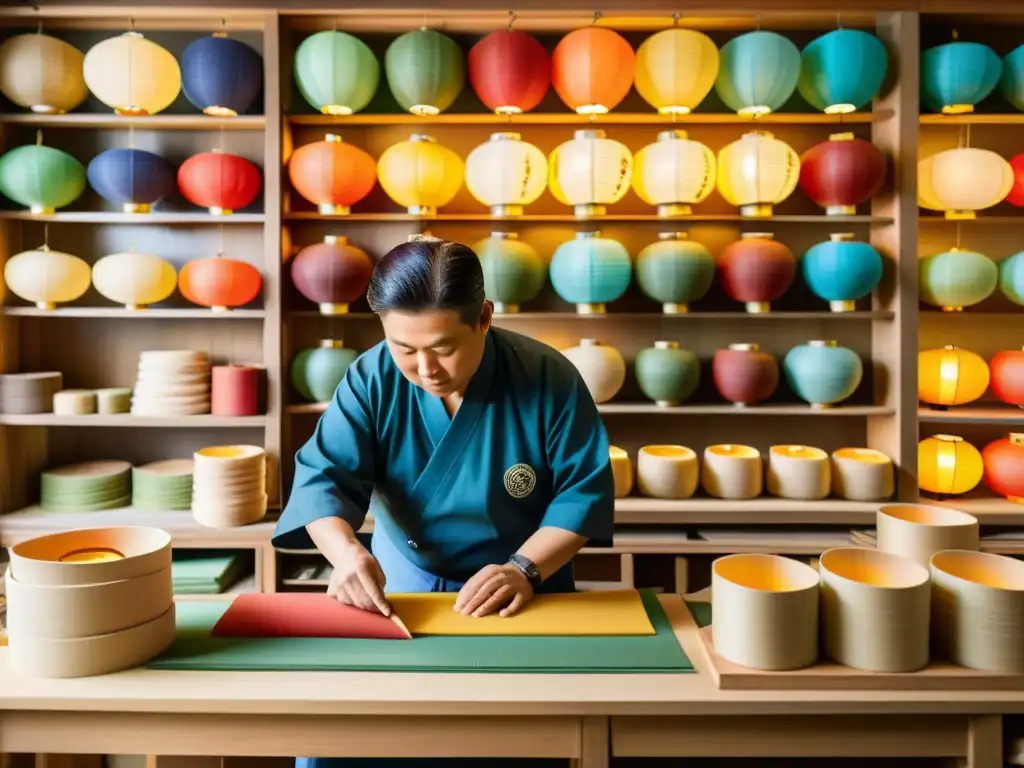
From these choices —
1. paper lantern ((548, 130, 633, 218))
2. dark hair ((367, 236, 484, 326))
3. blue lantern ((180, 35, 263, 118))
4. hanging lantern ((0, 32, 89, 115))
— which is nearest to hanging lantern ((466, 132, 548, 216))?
paper lantern ((548, 130, 633, 218))

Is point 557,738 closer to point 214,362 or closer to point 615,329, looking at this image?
point 615,329

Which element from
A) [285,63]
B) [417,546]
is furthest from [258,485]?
[285,63]

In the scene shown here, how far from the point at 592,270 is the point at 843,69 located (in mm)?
Answer: 1206

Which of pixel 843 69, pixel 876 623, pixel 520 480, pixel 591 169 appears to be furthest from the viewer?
pixel 843 69

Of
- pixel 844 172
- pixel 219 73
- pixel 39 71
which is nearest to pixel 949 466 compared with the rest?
pixel 844 172

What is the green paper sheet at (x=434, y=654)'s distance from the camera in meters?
1.37

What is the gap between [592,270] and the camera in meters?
3.09

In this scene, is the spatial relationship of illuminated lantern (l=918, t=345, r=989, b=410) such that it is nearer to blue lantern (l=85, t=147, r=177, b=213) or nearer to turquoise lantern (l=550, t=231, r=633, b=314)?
turquoise lantern (l=550, t=231, r=633, b=314)

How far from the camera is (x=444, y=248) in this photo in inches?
61.9

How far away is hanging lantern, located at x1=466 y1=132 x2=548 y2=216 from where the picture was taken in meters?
2.92

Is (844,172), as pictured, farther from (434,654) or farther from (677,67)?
(434,654)

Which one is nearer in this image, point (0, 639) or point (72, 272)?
point (0, 639)

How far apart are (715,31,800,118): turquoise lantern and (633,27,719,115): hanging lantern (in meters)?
0.08

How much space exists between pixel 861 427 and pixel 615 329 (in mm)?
1182
